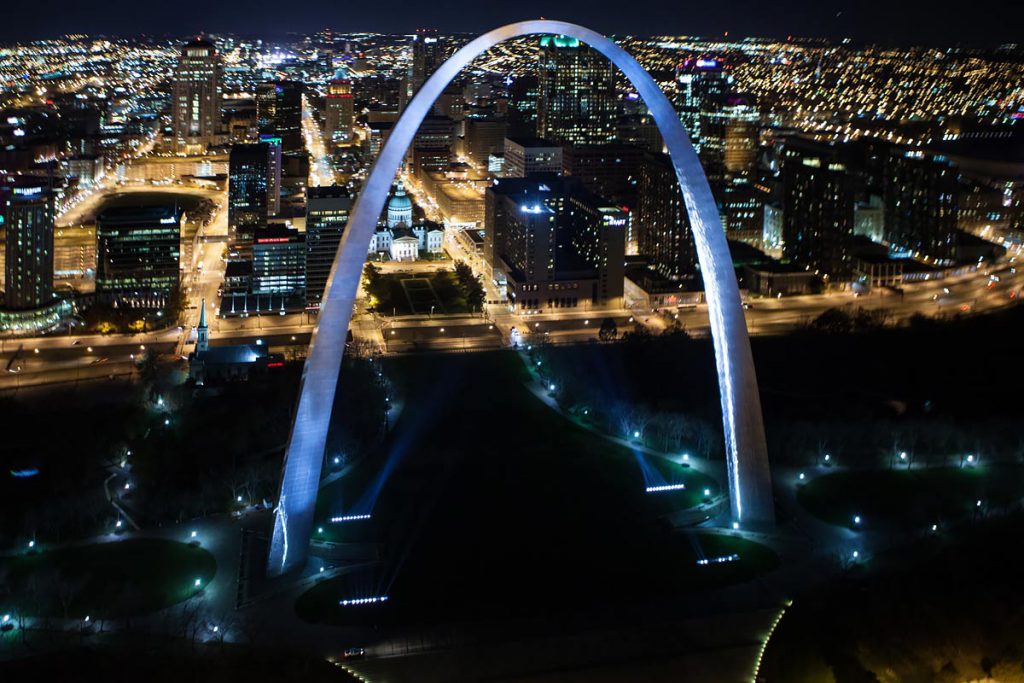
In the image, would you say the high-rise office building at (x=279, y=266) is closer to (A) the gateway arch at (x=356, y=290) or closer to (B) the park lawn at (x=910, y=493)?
(B) the park lawn at (x=910, y=493)

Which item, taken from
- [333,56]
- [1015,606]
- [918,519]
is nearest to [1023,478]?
[918,519]

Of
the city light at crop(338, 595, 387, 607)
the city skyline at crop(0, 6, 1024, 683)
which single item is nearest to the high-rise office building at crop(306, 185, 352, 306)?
the city skyline at crop(0, 6, 1024, 683)

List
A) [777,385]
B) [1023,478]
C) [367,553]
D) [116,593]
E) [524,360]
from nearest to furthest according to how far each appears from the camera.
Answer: [116,593], [367,553], [1023,478], [777,385], [524,360]

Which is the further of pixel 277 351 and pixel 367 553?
pixel 277 351

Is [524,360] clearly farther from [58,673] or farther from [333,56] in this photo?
[333,56]

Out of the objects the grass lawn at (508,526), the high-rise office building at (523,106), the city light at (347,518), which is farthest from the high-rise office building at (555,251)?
the high-rise office building at (523,106)

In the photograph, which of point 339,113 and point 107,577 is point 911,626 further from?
point 339,113

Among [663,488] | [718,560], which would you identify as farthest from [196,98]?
[718,560]
